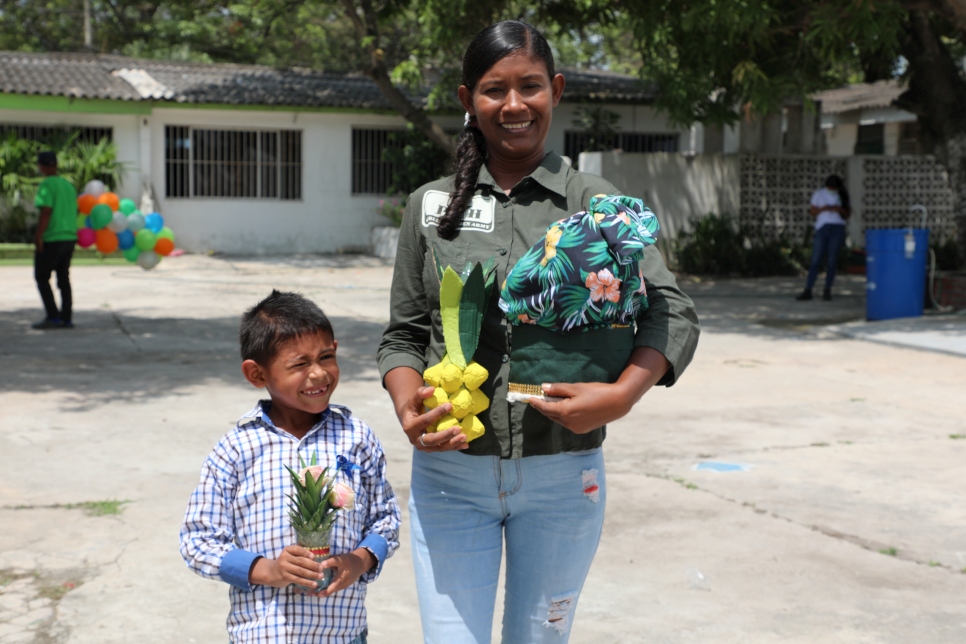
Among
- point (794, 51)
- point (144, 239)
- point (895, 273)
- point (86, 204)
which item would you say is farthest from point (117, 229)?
point (895, 273)

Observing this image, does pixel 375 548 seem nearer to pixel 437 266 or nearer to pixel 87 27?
pixel 437 266

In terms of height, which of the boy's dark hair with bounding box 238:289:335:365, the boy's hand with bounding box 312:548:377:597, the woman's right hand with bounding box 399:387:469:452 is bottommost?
the boy's hand with bounding box 312:548:377:597

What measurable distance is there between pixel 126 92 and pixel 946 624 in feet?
61.3

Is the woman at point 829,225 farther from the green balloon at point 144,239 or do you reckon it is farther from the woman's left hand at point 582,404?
the woman's left hand at point 582,404

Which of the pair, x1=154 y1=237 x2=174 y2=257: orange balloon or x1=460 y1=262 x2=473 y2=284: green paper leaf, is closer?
A: x1=460 y1=262 x2=473 y2=284: green paper leaf

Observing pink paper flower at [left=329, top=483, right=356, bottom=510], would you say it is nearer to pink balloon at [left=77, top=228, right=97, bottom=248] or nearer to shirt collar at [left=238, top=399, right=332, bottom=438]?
shirt collar at [left=238, top=399, right=332, bottom=438]

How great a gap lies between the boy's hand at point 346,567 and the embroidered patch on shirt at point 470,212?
2.30 feet

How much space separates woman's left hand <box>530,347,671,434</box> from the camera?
204cm

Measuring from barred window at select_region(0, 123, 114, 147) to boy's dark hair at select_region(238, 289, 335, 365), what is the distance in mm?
18768

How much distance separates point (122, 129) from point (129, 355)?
482 inches

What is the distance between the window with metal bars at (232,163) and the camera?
21.0m

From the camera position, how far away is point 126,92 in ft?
65.4

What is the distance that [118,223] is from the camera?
1161cm

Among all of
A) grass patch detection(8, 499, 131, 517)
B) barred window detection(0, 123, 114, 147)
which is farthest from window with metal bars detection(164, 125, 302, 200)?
grass patch detection(8, 499, 131, 517)
